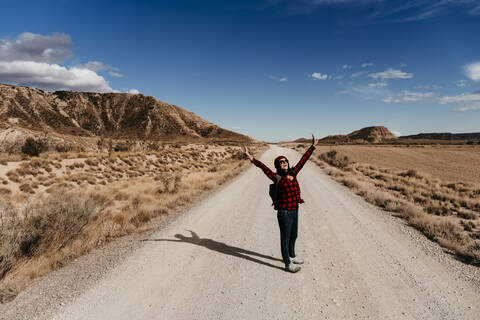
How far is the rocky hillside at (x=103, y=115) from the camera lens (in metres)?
79.8

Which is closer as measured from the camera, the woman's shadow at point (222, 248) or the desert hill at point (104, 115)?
the woman's shadow at point (222, 248)

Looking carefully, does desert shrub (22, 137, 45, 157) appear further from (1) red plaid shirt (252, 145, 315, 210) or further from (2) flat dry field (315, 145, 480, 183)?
(2) flat dry field (315, 145, 480, 183)

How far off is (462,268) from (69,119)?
111576 millimetres

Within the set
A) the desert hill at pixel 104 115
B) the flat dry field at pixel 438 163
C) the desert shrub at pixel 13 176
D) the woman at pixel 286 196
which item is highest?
the desert hill at pixel 104 115

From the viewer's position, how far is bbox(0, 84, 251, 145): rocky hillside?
79.8m

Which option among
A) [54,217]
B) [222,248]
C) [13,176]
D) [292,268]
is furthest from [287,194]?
[13,176]

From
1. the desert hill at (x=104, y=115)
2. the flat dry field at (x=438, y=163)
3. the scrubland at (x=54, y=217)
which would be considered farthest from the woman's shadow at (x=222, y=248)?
the desert hill at (x=104, y=115)

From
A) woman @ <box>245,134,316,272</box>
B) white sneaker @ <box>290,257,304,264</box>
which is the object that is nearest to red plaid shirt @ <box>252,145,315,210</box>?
woman @ <box>245,134,316,272</box>

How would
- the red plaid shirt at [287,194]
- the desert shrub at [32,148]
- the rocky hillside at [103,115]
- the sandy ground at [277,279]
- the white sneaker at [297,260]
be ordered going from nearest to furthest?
the sandy ground at [277,279], the red plaid shirt at [287,194], the white sneaker at [297,260], the desert shrub at [32,148], the rocky hillside at [103,115]

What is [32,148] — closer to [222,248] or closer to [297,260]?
[222,248]

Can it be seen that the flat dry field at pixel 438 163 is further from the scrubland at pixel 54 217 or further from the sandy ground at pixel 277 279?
the scrubland at pixel 54 217

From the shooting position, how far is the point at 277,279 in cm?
387

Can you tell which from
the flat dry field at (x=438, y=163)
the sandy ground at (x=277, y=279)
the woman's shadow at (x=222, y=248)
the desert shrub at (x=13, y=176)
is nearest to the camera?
the sandy ground at (x=277, y=279)

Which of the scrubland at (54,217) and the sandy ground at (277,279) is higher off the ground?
the scrubland at (54,217)
